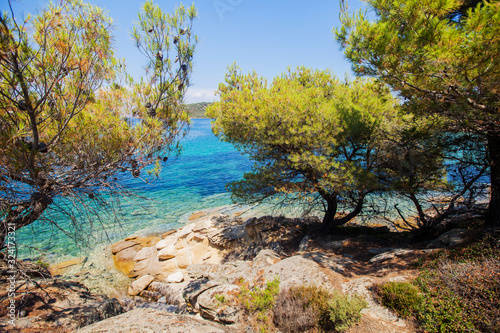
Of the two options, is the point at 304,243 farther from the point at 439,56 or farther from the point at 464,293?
the point at 439,56

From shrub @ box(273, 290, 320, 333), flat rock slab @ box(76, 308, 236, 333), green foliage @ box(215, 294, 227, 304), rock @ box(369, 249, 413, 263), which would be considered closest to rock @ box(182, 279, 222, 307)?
green foliage @ box(215, 294, 227, 304)

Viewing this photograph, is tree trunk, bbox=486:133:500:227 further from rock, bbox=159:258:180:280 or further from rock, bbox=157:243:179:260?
rock, bbox=157:243:179:260

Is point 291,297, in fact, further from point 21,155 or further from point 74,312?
point 21,155

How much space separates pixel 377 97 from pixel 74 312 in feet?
33.1

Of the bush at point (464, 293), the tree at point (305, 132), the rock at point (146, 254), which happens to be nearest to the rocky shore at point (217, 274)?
the rock at point (146, 254)

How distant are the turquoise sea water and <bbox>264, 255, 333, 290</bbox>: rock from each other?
3.48 m

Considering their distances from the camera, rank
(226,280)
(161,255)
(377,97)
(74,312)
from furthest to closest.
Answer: (161,255) → (377,97) → (226,280) → (74,312)

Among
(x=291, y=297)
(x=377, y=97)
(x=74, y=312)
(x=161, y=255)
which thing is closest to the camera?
(x=291, y=297)

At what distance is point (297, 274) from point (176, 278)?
5.52m

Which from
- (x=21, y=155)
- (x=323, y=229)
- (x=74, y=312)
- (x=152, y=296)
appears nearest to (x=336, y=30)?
(x=21, y=155)

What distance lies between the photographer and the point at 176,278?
9.41 m

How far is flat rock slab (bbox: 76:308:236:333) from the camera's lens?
4089mm

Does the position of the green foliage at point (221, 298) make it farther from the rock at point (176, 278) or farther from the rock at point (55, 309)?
the rock at point (176, 278)

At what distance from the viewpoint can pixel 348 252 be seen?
8656mm
